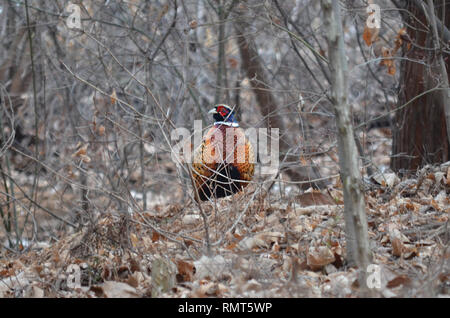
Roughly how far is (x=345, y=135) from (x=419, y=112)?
3.00 meters

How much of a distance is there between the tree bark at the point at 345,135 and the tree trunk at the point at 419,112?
2572 mm

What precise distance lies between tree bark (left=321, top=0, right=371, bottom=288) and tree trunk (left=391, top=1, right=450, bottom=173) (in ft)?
8.44

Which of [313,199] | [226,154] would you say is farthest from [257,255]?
[226,154]

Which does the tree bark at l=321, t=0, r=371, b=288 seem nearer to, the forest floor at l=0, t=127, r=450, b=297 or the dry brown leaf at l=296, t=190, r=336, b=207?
A: the forest floor at l=0, t=127, r=450, b=297

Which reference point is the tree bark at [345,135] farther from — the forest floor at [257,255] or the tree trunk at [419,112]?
the tree trunk at [419,112]

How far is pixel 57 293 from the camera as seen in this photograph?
320cm

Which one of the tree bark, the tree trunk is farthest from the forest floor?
the tree trunk

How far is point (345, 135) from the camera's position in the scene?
8.98 feet

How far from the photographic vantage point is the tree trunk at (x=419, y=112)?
5266 millimetres

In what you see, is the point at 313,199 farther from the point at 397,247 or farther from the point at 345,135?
the point at 345,135

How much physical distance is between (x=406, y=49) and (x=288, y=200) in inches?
75.6

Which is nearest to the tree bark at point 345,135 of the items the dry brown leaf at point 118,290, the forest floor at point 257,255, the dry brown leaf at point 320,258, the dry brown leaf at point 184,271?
the forest floor at point 257,255
